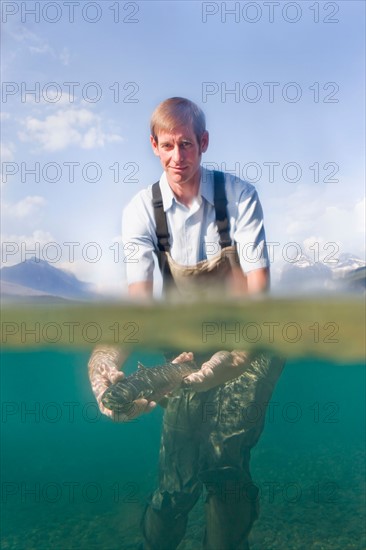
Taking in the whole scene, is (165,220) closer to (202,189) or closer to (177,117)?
(202,189)

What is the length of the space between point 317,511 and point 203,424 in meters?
1.21

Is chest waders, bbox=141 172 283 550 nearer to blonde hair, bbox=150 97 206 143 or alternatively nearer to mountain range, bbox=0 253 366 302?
mountain range, bbox=0 253 366 302

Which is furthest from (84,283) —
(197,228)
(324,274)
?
(324,274)

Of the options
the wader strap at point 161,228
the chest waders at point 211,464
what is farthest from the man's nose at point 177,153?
the chest waders at point 211,464

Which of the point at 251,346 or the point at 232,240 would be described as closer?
the point at 232,240

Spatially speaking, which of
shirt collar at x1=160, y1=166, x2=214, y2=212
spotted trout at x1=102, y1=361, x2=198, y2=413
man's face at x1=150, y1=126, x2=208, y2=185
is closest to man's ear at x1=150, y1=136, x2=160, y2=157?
man's face at x1=150, y1=126, x2=208, y2=185

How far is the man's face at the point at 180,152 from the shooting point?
331cm

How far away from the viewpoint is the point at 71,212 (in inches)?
159

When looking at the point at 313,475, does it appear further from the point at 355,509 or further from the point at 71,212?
the point at 71,212

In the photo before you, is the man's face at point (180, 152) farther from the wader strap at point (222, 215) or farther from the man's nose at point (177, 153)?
the wader strap at point (222, 215)

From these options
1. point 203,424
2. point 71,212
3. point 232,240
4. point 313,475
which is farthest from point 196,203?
point 313,475

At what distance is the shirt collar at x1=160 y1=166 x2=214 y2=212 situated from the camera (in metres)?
3.44

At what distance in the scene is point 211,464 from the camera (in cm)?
385

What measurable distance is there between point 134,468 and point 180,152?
8.24ft
